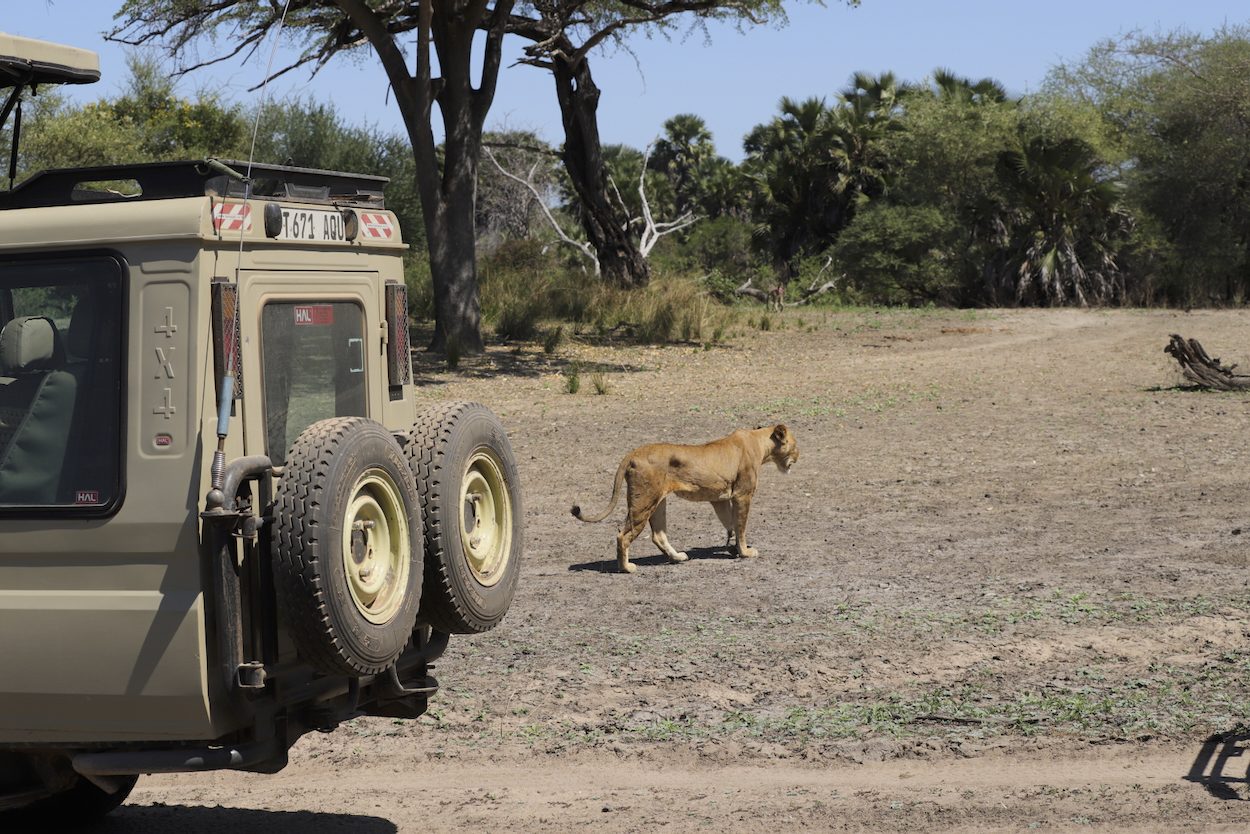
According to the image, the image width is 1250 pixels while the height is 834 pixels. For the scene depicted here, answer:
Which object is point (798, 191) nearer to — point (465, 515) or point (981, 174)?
point (981, 174)

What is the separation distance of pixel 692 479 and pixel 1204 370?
1059cm

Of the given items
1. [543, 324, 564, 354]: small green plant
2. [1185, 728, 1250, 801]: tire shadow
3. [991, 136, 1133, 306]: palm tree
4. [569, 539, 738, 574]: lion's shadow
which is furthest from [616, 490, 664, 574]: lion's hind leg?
[991, 136, 1133, 306]: palm tree

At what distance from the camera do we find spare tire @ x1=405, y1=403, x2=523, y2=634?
3805mm

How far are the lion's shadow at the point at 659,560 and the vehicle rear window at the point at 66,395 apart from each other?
213 inches

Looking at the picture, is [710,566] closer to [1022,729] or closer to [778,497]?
[778,497]

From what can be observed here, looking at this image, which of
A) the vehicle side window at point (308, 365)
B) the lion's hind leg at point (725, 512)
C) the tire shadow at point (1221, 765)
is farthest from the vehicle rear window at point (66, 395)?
the lion's hind leg at point (725, 512)

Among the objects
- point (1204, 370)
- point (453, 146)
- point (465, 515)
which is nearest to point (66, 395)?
point (465, 515)

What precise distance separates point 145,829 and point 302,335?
2.13m

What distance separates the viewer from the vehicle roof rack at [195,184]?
3.39 metres

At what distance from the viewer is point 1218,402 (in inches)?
587

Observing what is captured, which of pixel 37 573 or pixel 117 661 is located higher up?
pixel 37 573

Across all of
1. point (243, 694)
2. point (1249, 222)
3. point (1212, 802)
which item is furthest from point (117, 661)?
point (1249, 222)

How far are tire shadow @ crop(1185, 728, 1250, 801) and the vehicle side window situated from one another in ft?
11.3

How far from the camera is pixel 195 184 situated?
11.2 feet
